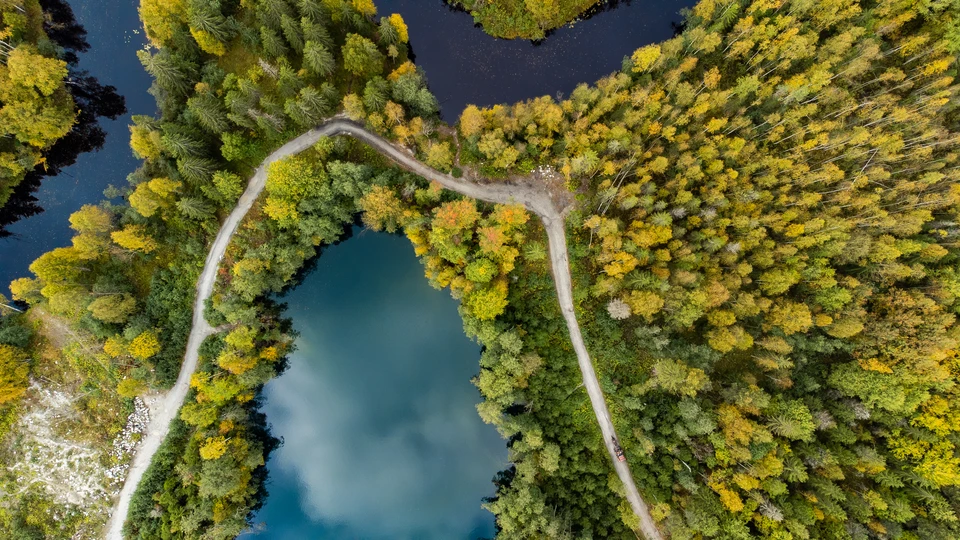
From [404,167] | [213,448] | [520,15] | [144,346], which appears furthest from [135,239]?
[520,15]

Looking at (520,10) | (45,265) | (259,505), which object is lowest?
(259,505)

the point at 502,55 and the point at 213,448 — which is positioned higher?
the point at 502,55

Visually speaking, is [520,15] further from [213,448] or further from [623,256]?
[213,448]

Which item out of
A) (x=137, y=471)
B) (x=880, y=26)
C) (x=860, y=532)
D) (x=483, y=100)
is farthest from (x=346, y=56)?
(x=860, y=532)

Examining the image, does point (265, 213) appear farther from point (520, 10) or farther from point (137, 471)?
A: point (520, 10)

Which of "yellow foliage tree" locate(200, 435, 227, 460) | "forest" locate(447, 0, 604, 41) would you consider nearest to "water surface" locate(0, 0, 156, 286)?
"yellow foliage tree" locate(200, 435, 227, 460)

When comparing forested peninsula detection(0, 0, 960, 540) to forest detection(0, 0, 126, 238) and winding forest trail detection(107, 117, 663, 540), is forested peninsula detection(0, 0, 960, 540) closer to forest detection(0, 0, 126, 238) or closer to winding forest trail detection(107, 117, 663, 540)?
winding forest trail detection(107, 117, 663, 540)

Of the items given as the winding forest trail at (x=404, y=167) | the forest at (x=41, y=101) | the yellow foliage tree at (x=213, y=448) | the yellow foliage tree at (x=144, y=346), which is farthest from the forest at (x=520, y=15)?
the yellow foliage tree at (x=213, y=448)
